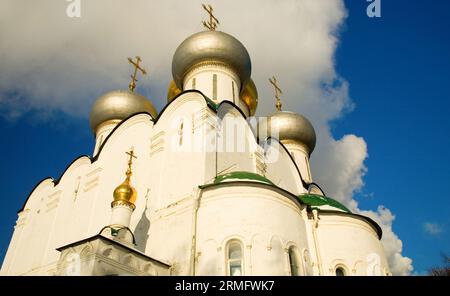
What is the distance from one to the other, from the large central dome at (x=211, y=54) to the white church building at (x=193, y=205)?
0.11 feet

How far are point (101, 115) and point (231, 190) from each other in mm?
8667

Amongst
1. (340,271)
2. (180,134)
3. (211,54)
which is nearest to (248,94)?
(211,54)

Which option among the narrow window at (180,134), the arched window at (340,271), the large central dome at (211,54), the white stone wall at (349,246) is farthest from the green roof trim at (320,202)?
the large central dome at (211,54)

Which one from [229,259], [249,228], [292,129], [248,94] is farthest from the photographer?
[292,129]

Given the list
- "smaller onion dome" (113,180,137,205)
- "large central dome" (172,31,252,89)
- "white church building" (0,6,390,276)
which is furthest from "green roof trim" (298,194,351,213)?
"large central dome" (172,31,252,89)

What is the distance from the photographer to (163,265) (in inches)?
285

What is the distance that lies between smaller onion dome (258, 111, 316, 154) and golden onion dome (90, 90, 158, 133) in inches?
183

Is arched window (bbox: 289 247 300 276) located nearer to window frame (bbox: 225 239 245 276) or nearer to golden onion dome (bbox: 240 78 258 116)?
window frame (bbox: 225 239 245 276)

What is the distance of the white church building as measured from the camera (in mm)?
6871

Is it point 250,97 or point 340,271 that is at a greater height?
point 250,97

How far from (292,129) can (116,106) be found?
22.1ft

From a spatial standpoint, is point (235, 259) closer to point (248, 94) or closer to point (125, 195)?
point (125, 195)

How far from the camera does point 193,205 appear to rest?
7.60 m
